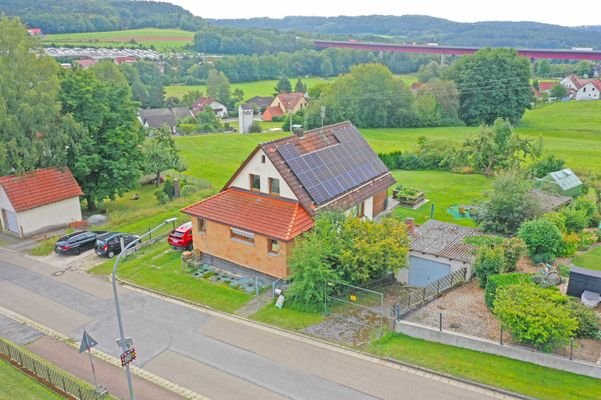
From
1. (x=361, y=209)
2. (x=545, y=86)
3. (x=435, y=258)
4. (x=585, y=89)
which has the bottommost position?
(x=435, y=258)

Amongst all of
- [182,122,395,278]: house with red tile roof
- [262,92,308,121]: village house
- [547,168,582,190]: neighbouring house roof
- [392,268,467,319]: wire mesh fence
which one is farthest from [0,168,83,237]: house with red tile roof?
[262,92,308,121]: village house

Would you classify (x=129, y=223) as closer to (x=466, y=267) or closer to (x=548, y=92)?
(x=466, y=267)

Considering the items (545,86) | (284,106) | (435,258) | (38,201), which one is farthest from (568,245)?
(545,86)

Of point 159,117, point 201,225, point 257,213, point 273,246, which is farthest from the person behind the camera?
point 159,117

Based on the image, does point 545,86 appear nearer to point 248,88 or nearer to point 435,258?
point 248,88

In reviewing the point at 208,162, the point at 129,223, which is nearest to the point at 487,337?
the point at 129,223

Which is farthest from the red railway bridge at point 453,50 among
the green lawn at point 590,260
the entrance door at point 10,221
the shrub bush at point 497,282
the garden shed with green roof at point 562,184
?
the entrance door at point 10,221

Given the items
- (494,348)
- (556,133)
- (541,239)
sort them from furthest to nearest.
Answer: (556,133) → (541,239) → (494,348)

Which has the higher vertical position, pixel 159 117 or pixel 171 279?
pixel 159 117

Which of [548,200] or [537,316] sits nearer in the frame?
[537,316]

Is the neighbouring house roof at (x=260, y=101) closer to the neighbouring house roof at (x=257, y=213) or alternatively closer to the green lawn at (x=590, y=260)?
the neighbouring house roof at (x=257, y=213)
